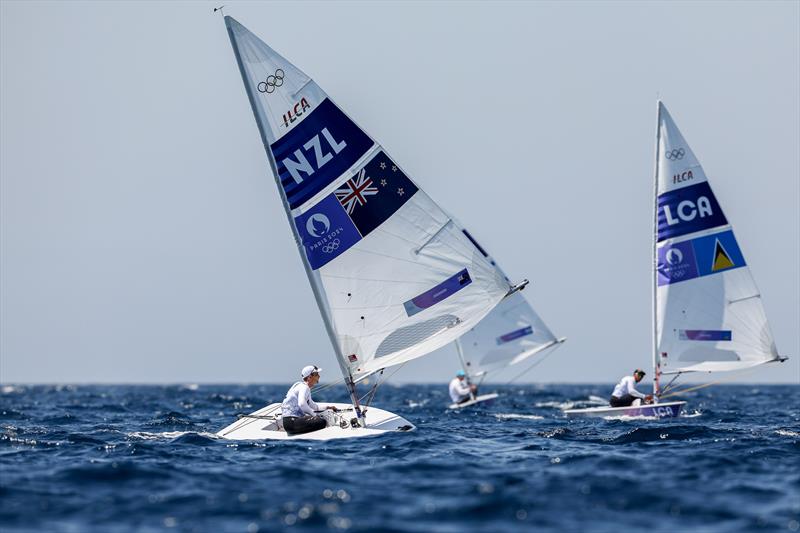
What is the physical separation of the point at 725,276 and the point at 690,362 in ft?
9.01

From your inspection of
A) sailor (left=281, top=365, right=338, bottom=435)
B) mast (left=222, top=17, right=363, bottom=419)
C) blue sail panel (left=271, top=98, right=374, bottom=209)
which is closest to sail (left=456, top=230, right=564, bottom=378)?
mast (left=222, top=17, right=363, bottom=419)

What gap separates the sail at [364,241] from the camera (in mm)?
18359

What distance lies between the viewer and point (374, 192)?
61.6 ft

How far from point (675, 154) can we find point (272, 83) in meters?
14.8

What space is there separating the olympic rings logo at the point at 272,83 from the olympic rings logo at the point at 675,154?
14.5m

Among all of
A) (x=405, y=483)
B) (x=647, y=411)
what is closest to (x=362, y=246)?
(x=405, y=483)

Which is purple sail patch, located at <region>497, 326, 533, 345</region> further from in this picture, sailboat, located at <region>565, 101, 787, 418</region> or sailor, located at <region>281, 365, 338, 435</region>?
sailor, located at <region>281, 365, 338, 435</region>

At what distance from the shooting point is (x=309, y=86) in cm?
1842

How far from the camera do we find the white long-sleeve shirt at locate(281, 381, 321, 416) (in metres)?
17.7

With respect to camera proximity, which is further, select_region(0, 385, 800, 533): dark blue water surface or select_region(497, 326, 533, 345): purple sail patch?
select_region(497, 326, 533, 345): purple sail patch

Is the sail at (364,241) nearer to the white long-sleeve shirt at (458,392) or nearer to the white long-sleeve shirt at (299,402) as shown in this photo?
the white long-sleeve shirt at (299,402)

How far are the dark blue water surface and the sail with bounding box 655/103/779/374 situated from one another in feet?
31.8

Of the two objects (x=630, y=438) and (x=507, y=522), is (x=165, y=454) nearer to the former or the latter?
(x=507, y=522)

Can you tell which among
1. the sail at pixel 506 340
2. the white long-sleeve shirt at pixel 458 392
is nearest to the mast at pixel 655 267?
the white long-sleeve shirt at pixel 458 392
